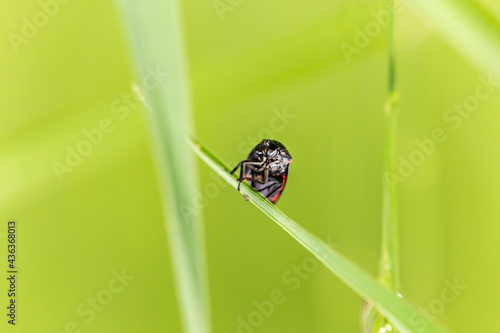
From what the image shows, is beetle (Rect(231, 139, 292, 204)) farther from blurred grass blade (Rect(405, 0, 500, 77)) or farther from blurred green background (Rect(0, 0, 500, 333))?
blurred green background (Rect(0, 0, 500, 333))

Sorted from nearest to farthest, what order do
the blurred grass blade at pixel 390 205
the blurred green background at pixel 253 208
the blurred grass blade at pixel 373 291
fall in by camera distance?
the blurred grass blade at pixel 373 291, the blurred grass blade at pixel 390 205, the blurred green background at pixel 253 208

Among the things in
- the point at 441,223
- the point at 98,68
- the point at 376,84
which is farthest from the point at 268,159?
the point at 98,68

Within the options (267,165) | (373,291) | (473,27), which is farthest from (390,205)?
(267,165)

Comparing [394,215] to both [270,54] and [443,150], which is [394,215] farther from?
[443,150]

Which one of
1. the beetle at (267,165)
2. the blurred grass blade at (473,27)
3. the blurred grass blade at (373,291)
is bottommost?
the blurred grass blade at (373,291)

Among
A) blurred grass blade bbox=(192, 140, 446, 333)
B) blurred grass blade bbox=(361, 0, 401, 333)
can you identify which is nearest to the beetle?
blurred grass blade bbox=(361, 0, 401, 333)

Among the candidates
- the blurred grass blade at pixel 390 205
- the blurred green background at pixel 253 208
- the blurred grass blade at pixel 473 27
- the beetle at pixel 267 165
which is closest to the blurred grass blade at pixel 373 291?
the blurred grass blade at pixel 390 205

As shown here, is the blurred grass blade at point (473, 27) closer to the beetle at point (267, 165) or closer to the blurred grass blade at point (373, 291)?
the blurred grass blade at point (373, 291)

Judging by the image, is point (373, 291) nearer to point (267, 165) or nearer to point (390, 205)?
point (390, 205)
